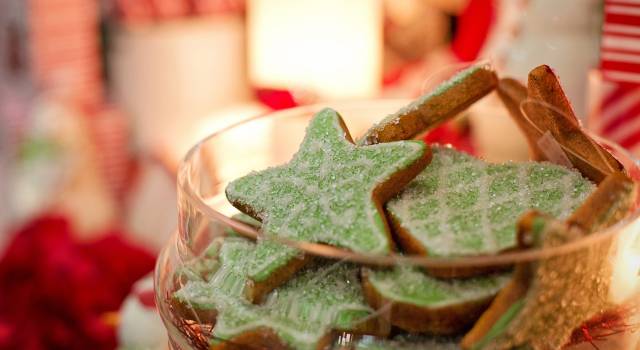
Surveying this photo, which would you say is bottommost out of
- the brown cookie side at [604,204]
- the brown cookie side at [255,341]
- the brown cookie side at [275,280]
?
the brown cookie side at [255,341]

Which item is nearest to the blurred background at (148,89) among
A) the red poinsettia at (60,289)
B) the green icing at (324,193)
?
the red poinsettia at (60,289)

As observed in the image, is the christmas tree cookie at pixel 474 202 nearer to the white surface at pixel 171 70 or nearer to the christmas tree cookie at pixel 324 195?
the christmas tree cookie at pixel 324 195

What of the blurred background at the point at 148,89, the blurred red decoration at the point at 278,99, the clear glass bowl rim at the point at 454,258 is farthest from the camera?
the blurred red decoration at the point at 278,99

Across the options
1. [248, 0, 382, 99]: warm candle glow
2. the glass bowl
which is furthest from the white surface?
the glass bowl

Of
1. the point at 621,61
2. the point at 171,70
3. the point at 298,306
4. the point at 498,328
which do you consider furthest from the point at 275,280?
the point at 171,70

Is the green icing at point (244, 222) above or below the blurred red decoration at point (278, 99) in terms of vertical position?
above

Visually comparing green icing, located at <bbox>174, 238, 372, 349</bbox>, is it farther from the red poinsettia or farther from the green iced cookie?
the red poinsettia
